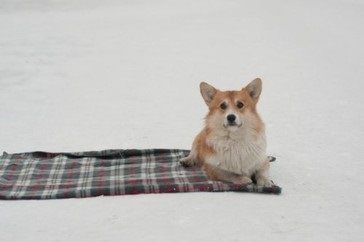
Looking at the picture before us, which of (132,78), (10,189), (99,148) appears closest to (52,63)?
(132,78)

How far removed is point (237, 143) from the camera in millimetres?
3867

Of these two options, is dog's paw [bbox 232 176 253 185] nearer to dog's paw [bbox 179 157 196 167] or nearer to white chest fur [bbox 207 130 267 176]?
white chest fur [bbox 207 130 267 176]

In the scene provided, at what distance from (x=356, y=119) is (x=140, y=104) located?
2769mm

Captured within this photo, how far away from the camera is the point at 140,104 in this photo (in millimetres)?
6684

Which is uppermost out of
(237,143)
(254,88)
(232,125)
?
(254,88)

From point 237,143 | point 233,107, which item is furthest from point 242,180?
point 233,107

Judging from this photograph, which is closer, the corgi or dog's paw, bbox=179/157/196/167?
the corgi

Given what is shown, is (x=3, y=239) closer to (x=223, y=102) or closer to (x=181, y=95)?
(x=223, y=102)

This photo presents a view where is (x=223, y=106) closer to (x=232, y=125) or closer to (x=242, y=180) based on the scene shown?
(x=232, y=125)

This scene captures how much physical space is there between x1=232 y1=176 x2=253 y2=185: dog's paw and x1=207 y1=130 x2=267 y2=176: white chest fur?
0.19 ft

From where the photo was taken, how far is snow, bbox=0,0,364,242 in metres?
3.25

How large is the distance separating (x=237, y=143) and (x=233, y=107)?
0.28 meters

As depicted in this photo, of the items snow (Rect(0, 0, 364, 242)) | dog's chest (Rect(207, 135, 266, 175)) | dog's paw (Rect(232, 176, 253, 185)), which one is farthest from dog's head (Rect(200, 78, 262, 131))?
snow (Rect(0, 0, 364, 242))

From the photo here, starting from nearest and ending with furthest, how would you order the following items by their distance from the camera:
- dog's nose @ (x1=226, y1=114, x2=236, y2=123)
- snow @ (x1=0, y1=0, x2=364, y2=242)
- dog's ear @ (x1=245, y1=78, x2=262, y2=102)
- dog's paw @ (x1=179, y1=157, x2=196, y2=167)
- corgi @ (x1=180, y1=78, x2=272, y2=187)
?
snow @ (x1=0, y1=0, x2=364, y2=242) → dog's nose @ (x1=226, y1=114, x2=236, y2=123) → corgi @ (x1=180, y1=78, x2=272, y2=187) → dog's ear @ (x1=245, y1=78, x2=262, y2=102) → dog's paw @ (x1=179, y1=157, x2=196, y2=167)
